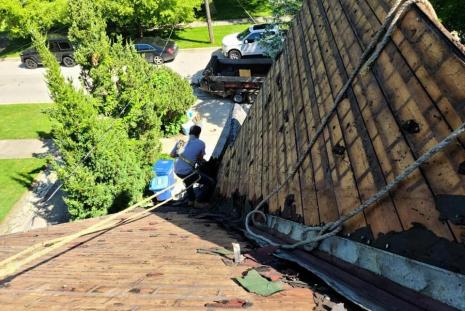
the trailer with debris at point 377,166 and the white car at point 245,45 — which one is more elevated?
the white car at point 245,45

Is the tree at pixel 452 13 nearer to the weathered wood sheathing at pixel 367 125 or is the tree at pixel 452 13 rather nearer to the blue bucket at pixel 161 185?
the weathered wood sheathing at pixel 367 125

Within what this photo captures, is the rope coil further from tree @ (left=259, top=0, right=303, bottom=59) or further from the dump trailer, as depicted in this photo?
the dump trailer

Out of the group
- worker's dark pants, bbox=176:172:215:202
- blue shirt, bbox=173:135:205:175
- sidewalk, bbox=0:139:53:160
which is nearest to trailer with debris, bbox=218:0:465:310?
blue shirt, bbox=173:135:205:175

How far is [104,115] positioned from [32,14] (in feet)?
39.3

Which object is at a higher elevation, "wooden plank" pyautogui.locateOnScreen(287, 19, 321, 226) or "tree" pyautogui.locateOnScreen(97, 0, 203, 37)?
"tree" pyautogui.locateOnScreen(97, 0, 203, 37)

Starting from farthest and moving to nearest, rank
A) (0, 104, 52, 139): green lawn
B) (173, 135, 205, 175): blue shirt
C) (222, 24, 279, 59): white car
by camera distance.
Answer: (222, 24, 279, 59): white car → (0, 104, 52, 139): green lawn → (173, 135, 205, 175): blue shirt

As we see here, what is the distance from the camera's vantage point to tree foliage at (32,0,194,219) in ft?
33.0

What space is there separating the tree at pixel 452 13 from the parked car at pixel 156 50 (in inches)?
538

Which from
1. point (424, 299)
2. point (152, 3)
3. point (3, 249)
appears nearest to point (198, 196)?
point (3, 249)

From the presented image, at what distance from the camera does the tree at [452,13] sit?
9951 mm

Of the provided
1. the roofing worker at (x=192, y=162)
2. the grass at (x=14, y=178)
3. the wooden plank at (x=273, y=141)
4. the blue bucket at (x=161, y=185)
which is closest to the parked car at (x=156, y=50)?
the grass at (x=14, y=178)

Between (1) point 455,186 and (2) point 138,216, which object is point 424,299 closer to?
(1) point 455,186

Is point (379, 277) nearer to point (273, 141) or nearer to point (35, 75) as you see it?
point (273, 141)

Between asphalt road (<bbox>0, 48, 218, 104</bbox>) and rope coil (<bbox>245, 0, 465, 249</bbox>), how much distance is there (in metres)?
17.6
